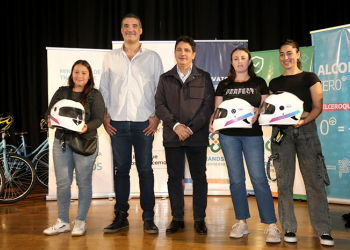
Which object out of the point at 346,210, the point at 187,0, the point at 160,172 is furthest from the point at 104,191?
the point at 187,0

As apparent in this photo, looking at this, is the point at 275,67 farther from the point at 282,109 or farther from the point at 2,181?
the point at 2,181

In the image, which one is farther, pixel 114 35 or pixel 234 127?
pixel 114 35

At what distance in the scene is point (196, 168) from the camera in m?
2.85

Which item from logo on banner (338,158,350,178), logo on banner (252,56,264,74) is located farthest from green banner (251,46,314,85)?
logo on banner (338,158,350,178)

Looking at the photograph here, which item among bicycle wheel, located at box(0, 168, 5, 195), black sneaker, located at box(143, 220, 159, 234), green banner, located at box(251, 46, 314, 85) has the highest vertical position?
green banner, located at box(251, 46, 314, 85)

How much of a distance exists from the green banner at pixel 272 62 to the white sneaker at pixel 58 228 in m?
2.94

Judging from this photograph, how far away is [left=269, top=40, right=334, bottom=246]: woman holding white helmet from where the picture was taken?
2.52m

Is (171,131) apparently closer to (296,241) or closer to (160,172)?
(296,241)

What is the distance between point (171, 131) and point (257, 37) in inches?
146

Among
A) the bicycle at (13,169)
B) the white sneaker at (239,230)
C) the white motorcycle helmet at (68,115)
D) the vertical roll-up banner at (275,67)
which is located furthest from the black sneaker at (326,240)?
the bicycle at (13,169)

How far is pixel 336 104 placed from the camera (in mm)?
4070

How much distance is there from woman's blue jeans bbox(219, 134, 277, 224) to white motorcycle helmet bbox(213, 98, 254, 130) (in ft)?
0.51

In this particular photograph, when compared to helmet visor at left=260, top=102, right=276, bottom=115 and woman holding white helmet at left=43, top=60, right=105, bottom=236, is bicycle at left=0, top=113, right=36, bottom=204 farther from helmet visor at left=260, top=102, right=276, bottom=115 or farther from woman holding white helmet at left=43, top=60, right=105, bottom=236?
helmet visor at left=260, top=102, right=276, bottom=115

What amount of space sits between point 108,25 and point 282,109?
4313 millimetres
